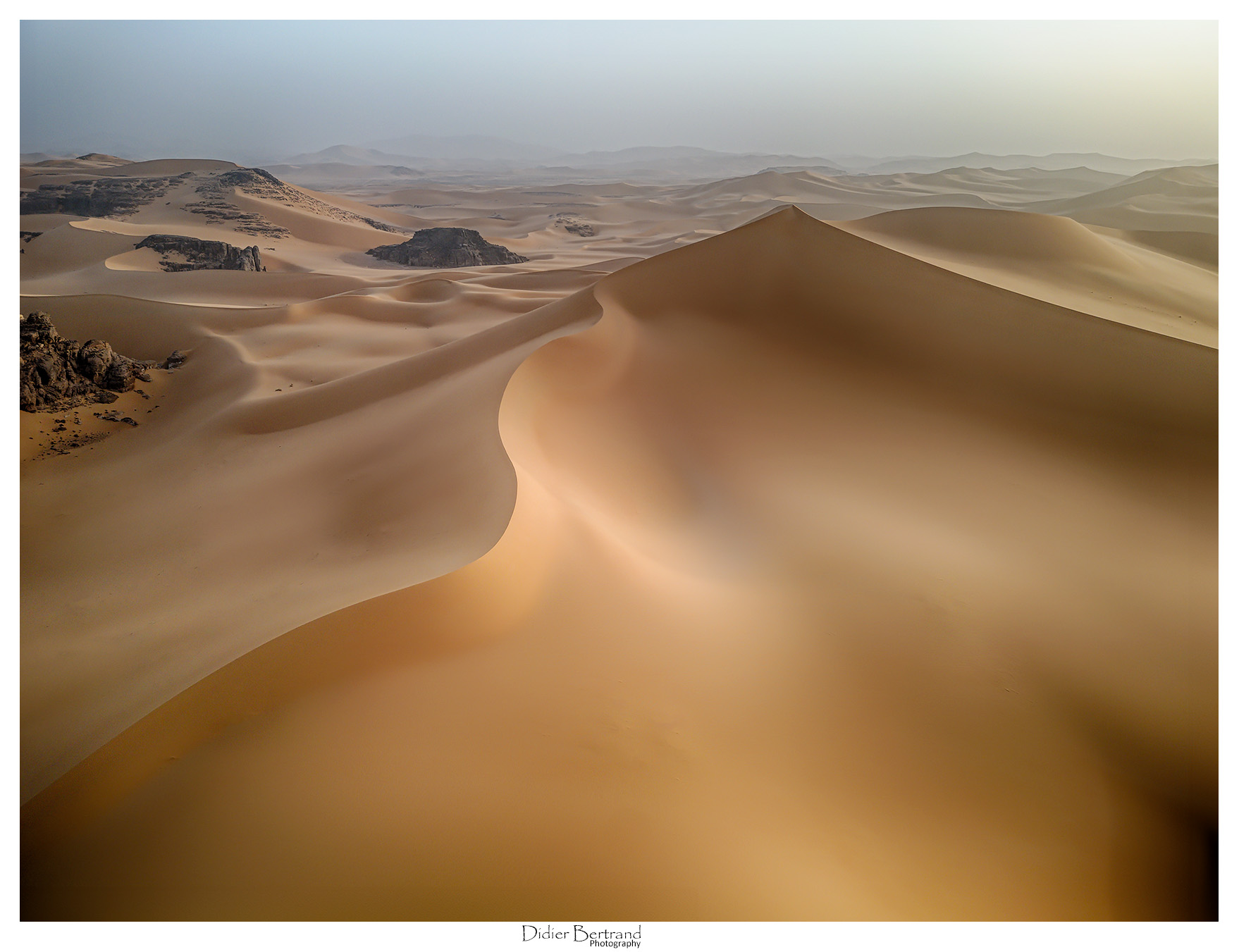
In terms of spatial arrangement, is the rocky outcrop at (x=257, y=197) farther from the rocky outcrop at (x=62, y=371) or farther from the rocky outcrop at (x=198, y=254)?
the rocky outcrop at (x=62, y=371)

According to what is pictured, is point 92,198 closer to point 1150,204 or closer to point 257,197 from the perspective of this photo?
point 257,197

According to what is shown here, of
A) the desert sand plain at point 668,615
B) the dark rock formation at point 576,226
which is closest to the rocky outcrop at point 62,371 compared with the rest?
the desert sand plain at point 668,615

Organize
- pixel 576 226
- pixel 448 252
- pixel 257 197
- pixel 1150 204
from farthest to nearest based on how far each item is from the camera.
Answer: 1. pixel 576 226
2. pixel 257 197
3. pixel 448 252
4. pixel 1150 204

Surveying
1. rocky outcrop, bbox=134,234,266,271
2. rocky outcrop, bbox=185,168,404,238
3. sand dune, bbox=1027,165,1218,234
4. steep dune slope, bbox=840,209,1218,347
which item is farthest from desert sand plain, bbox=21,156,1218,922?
rocky outcrop, bbox=185,168,404,238

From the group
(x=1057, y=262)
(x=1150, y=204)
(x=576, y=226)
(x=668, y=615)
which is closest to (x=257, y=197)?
(x=576, y=226)

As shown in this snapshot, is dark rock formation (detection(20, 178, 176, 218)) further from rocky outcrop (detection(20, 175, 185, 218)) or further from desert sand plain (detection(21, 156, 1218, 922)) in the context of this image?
desert sand plain (detection(21, 156, 1218, 922))

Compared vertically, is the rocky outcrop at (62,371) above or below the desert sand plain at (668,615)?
above
